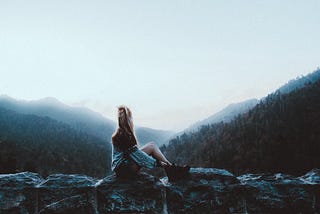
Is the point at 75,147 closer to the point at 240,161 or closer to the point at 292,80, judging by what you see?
the point at 240,161

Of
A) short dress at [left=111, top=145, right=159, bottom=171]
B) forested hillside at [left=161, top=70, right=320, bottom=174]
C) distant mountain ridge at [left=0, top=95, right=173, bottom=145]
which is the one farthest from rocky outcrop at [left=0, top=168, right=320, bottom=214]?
distant mountain ridge at [left=0, top=95, right=173, bottom=145]

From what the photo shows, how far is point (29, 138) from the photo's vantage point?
9112cm

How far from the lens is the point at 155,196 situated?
294 cm

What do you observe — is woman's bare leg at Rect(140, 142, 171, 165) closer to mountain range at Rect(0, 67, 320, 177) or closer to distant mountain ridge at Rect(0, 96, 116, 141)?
mountain range at Rect(0, 67, 320, 177)

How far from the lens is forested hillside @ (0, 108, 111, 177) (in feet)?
258

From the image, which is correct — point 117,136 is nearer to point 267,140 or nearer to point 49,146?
point 267,140

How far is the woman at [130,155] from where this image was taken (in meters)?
3.15

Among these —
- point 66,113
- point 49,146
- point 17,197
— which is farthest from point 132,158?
point 66,113

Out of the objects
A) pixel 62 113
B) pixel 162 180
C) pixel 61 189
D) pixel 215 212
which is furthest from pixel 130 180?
pixel 62 113

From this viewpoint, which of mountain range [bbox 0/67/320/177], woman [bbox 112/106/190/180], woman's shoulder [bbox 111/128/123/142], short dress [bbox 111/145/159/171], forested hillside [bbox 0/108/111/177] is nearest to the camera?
woman [bbox 112/106/190/180]

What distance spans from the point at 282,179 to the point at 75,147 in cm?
10164


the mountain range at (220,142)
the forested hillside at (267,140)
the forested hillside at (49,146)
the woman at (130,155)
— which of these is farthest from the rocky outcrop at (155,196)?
the forested hillside at (49,146)

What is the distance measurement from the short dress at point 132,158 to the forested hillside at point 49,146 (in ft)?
237

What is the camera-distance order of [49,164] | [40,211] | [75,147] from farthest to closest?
[75,147]
[49,164]
[40,211]
